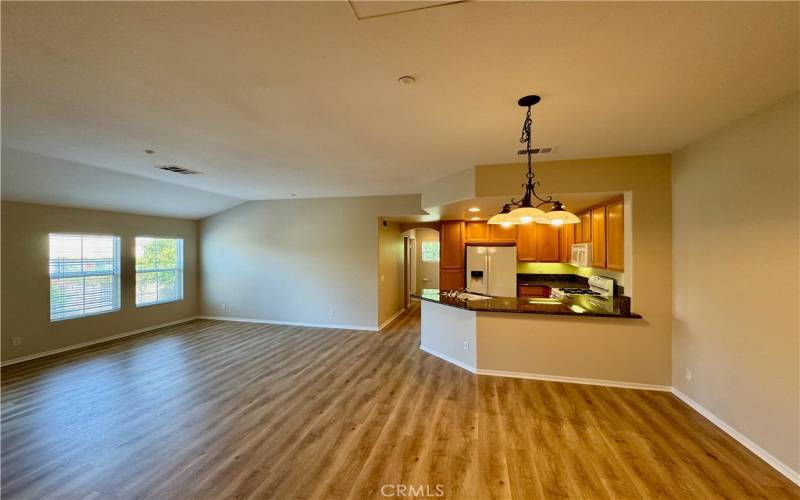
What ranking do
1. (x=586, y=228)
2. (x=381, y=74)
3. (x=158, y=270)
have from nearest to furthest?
1. (x=381, y=74)
2. (x=586, y=228)
3. (x=158, y=270)

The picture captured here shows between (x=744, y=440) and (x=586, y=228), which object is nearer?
(x=744, y=440)

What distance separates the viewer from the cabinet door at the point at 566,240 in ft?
18.1

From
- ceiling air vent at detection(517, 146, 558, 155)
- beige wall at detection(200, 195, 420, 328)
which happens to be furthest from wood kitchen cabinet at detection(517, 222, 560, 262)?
ceiling air vent at detection(517, 146, 558, 155)

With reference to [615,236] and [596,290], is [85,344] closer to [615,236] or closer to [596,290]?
[615,236]

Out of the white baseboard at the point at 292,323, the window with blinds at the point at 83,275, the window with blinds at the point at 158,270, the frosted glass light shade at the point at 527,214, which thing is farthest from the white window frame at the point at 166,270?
the frosted glass light shade at the point at 527,214

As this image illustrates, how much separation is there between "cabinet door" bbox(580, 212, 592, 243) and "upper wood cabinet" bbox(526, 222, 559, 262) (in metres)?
0.92

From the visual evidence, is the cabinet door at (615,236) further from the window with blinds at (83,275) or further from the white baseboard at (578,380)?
the window with blinds at (83,275)

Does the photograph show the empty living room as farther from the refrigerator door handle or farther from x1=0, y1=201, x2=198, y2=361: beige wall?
the refrigerator door handle

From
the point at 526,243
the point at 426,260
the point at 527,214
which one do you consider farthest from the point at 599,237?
the point at 426,260

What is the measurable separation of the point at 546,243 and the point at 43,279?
339 inches

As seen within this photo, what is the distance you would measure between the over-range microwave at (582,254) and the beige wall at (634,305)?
1.12m

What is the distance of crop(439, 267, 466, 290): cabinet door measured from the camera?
6555 millimetres

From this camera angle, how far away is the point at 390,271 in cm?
698

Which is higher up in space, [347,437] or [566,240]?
[566,240]
